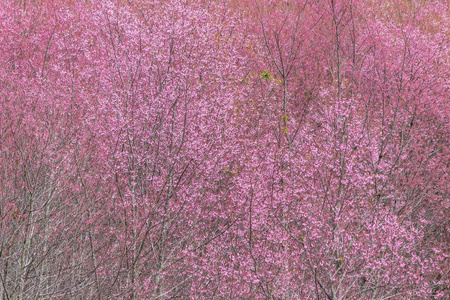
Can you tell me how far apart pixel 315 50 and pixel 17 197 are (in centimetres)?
1219

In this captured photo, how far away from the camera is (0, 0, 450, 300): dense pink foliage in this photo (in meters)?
9.14

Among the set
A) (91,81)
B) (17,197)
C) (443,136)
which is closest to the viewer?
(17,197)

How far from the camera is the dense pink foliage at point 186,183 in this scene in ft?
30.0

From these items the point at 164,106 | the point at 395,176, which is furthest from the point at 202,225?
the point at 395,176

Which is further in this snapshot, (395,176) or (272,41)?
(272,41)

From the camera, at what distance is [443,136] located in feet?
50.6

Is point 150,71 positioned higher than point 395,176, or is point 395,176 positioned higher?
point 150,71

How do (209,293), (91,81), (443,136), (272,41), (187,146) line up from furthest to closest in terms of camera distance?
(272,41)
(443,136)
(91,81)
(209,293)
(187,146)

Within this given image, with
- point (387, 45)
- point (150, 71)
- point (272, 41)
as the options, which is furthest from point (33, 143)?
point (387, 45)

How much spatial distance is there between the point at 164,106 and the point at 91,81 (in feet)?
16.4

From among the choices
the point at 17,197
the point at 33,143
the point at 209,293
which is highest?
the point at 33,143

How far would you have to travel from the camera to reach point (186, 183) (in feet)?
36.7

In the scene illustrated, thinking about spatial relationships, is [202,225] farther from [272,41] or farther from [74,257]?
[272,41]

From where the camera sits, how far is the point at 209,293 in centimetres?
1170
